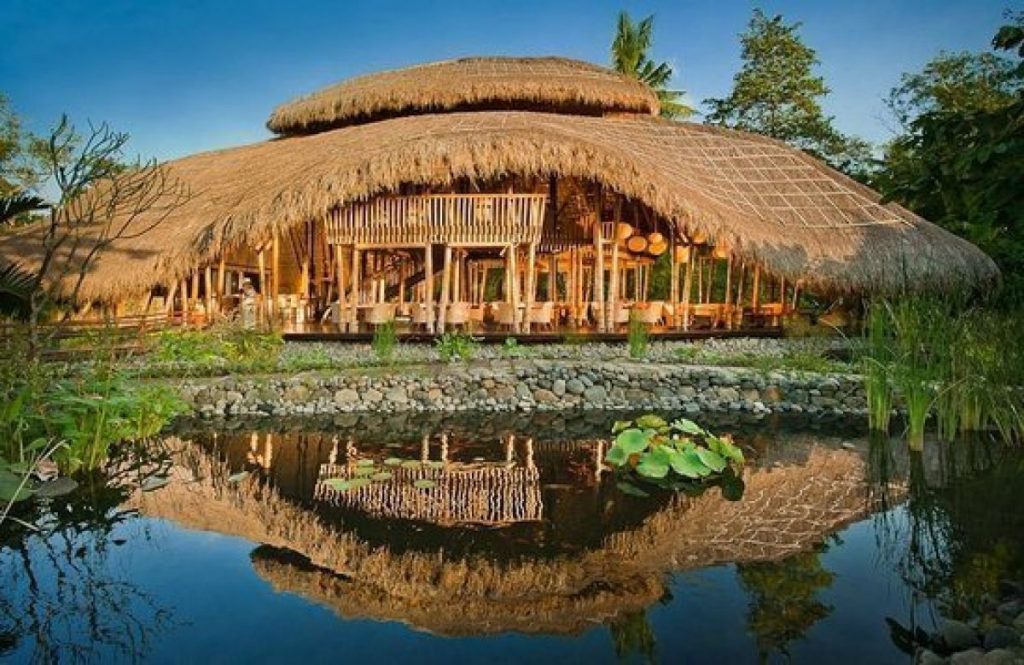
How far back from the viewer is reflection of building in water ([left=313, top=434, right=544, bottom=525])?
16.0 feet

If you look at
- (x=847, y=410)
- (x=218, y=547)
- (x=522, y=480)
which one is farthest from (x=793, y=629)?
(x=847, y=410)

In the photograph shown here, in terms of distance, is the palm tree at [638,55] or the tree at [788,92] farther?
the palm tree at [638,55]

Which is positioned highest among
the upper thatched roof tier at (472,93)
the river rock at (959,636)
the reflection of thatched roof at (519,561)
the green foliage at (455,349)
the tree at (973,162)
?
the upper thatched roof tier at (472,93)

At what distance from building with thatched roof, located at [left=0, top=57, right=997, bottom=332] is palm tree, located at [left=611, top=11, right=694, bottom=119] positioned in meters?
11.8

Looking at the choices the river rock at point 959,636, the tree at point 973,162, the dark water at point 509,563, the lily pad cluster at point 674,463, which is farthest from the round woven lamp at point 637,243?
the river rock at point 959,636

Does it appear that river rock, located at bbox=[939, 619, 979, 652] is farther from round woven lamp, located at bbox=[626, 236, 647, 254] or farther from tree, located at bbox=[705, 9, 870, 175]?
tree, located at bbox=[705, 9, 870, 175]

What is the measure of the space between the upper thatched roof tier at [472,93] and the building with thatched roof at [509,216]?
0.06 meters

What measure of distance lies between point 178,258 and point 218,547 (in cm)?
983

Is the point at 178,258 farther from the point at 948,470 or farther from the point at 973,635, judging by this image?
the point at 973,635

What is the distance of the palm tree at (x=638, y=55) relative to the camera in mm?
30219

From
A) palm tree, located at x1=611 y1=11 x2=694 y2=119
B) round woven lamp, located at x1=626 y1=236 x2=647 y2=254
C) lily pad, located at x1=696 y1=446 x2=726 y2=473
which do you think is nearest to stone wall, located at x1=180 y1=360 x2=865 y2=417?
lily pad, located at x1=696 y1=446 x2=726 y2=473

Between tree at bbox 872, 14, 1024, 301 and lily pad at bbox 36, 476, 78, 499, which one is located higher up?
tree at bbox 872, 14, 1024, 301

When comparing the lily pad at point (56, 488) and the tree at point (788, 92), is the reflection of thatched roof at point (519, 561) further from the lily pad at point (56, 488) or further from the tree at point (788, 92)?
the tree at point (788, 92)

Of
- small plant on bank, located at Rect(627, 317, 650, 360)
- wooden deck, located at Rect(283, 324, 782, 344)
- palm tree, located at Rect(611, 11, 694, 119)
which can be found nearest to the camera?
small plant on bank, located at Rect(627, 317, 650, 360)
